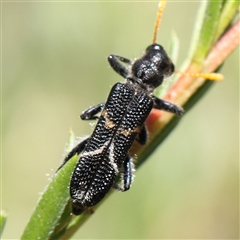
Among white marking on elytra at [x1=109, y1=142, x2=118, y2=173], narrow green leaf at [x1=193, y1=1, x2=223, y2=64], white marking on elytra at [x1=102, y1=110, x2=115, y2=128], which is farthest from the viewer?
white marking on elytra at [x1=102, y1=110, x2=115, y2=128]

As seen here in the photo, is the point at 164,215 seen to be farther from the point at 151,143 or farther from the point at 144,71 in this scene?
the point at 151,143

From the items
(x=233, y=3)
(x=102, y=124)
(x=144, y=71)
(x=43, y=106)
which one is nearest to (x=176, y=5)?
(x=43, y=106)

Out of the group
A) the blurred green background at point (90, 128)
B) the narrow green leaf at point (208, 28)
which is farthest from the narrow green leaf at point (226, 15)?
the blurred green background at point (90, 128)

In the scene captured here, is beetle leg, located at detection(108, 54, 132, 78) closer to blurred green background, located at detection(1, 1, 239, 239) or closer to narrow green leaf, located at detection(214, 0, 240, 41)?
narrow green leaf, located at detection(214, 0, 240, 41)

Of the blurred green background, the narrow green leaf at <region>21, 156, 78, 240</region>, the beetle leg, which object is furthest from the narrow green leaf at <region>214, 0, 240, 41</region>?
the blurred green background

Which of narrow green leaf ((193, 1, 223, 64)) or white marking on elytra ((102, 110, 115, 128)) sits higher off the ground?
narrow green leaf ((193, 1, 223, 64))

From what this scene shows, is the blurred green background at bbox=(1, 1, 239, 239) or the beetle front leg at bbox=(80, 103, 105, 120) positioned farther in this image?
the blurred green background at bbox=(1, 1, 239, 239)

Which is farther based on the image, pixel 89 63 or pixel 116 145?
pixel 89 63

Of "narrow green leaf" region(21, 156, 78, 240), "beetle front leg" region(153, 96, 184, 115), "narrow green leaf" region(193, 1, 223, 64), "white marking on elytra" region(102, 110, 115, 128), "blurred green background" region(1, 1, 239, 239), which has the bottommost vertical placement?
"blurred green background" region(1, 1, 239, 239)

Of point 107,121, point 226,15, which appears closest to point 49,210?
point 226,15

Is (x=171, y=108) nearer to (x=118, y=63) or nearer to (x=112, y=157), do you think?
(x=112, y=157)
